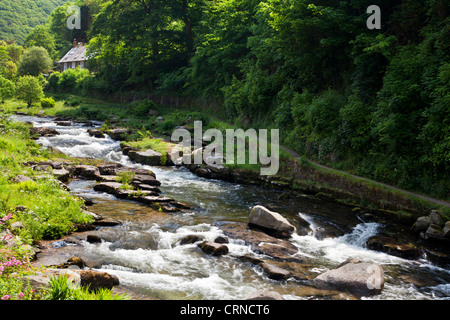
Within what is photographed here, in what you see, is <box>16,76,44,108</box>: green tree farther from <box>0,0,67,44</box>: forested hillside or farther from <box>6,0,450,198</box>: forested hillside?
<box>0,0,67,44</box>: forested hillside

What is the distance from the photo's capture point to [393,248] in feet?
32.6

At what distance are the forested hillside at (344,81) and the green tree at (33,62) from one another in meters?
45.1

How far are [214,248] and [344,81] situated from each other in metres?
14.2

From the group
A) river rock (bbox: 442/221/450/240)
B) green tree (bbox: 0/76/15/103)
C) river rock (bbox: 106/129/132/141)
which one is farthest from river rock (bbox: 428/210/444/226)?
green tree (bbox: 0/76/15/103)

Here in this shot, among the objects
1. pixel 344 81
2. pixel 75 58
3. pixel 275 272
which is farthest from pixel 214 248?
pixel 75 58

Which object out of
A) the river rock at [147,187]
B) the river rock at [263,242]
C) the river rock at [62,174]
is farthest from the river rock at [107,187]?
the river rock at [263,242]

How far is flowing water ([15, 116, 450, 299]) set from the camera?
742cm

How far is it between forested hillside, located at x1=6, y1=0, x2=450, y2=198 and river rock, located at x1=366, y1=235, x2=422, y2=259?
319cm

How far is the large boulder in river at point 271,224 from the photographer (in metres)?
10.9

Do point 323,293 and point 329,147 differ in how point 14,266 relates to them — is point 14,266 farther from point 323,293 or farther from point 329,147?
point 329,147

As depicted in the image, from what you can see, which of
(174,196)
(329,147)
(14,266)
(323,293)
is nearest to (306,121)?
(329,147)

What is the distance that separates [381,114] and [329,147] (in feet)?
10.5

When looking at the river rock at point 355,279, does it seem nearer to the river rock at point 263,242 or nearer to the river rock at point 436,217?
the river rock at point 263,242
